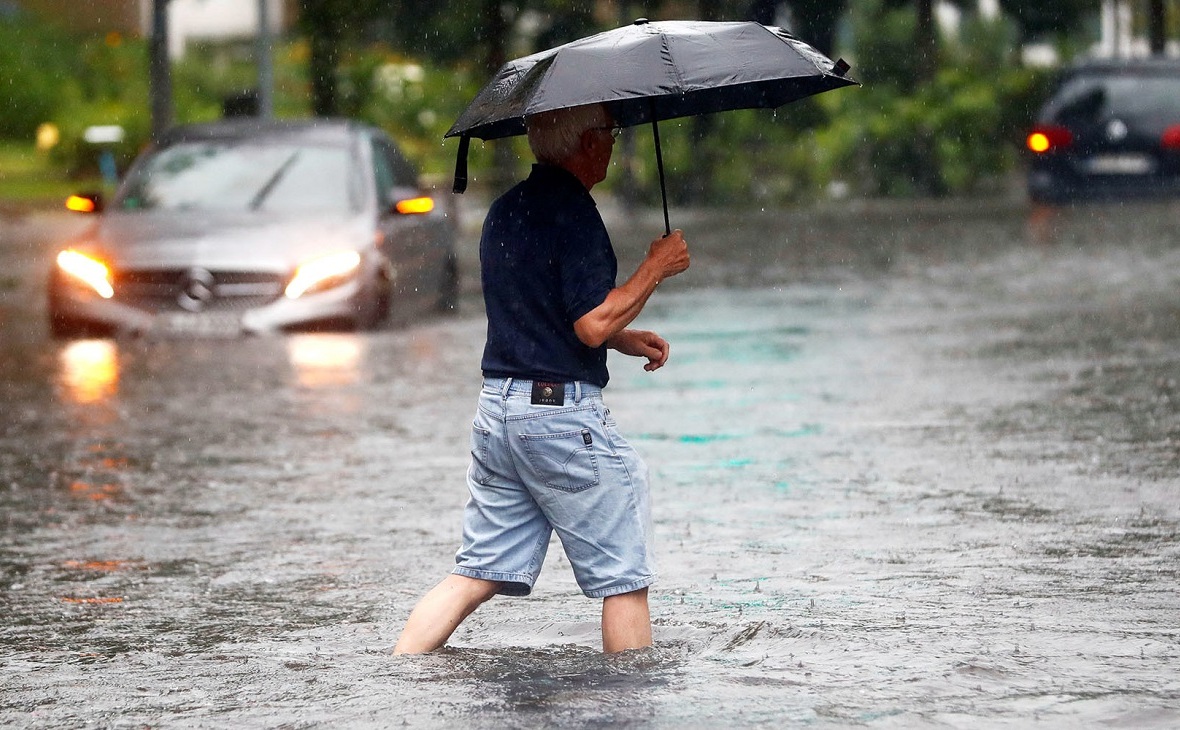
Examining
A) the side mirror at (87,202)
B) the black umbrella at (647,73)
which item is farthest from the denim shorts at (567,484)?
the side mirror at (87,202)

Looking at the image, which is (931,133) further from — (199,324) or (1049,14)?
(199,324)

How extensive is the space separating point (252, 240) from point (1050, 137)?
439 inches

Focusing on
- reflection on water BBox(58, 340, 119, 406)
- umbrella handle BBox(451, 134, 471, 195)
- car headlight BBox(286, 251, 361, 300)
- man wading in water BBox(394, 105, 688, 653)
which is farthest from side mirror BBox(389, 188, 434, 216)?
man wading in water BBox(394, 105, 688, 653)

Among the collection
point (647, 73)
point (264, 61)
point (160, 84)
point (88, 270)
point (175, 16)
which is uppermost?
point (175, 16)

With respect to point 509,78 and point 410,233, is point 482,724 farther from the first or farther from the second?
point 410,233

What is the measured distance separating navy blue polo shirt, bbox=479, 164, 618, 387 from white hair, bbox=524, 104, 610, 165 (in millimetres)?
42

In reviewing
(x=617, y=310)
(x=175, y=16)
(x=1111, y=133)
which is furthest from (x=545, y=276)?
(x=175, y=16)

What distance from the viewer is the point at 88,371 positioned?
13.4 metres

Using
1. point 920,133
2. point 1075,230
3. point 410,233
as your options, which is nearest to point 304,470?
point 410,233

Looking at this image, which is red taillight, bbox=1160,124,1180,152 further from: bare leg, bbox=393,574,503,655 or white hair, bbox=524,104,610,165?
bare leg, bbox=393,574,503,655

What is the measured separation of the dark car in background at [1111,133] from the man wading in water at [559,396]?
1819 centimetres

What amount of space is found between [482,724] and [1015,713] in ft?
3.99

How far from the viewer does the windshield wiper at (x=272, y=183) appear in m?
15.4

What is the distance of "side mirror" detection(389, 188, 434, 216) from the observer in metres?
15.4
